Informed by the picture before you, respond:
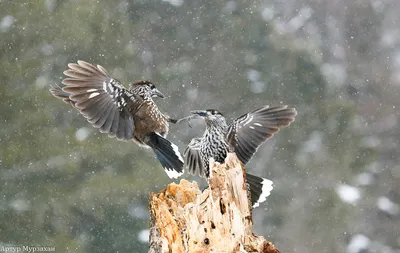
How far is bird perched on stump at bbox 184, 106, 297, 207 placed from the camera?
12.8 feet

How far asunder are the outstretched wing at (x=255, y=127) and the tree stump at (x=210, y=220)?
885 mm

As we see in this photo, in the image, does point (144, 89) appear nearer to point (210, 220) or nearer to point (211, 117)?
point (211, 117)

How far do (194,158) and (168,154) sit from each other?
0.21 metres

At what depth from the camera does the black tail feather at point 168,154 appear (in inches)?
173

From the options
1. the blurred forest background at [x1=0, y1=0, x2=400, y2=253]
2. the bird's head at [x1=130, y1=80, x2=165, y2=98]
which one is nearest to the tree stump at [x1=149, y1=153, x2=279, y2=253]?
the bird's head at [x1=130, y1=80, x2=165, y2=98]

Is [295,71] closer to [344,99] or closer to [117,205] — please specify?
[344,99]

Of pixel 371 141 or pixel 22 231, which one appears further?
pixel 371 141

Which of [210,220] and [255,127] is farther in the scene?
[255,127]

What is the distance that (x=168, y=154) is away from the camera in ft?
14.5

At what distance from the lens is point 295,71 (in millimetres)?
7762

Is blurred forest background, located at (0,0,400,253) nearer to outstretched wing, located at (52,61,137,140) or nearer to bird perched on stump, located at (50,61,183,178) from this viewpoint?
bird perched on stump, located at (50,61,183,178)

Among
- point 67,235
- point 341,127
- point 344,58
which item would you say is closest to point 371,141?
point 341,127

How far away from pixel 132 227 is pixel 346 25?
2.89 metres

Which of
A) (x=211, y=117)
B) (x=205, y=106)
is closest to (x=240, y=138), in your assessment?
(x=211, y=117)
